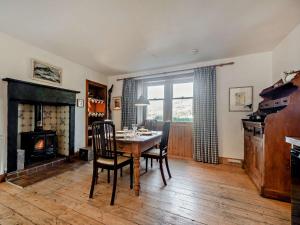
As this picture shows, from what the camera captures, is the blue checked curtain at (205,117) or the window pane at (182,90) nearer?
the blue checked curtain at (205,117)

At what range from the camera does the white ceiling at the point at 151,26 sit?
194cm

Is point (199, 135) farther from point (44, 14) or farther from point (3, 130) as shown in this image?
point (3, 130)

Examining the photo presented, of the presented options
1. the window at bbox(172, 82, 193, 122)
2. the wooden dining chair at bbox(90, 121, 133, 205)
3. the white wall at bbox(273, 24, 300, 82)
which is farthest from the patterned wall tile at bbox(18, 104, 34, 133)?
the white wall at bbox(273, 24, 300, 82)

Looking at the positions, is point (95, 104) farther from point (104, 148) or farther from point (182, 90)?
point (104, 148)

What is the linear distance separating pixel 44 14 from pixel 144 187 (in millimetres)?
2860

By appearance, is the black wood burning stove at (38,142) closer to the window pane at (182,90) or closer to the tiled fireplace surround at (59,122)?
the tiled fireplace surround at (59,122)

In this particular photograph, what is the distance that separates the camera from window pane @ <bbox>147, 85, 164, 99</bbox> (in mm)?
4516

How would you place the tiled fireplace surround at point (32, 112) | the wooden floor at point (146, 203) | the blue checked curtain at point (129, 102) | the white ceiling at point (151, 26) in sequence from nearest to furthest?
the wooden floor at point (146, 203) → the white ceiling at point (151, 26) → the tiled fireplace surround at point (32, 112) → the blue checked curtain at point (129, 102)

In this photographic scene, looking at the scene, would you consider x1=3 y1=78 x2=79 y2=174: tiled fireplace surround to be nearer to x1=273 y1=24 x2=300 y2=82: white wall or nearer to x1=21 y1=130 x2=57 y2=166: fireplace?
x1=21 y1=130 x2=57 y2=166: fireplace

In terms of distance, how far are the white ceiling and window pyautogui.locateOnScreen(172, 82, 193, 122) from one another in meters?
0.89

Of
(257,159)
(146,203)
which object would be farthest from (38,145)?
(257,159)

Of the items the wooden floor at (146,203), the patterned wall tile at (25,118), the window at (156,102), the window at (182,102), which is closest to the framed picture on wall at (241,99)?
the window at (182,102)

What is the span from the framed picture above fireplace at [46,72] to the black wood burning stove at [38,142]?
2.06 ft

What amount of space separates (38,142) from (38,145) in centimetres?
6
